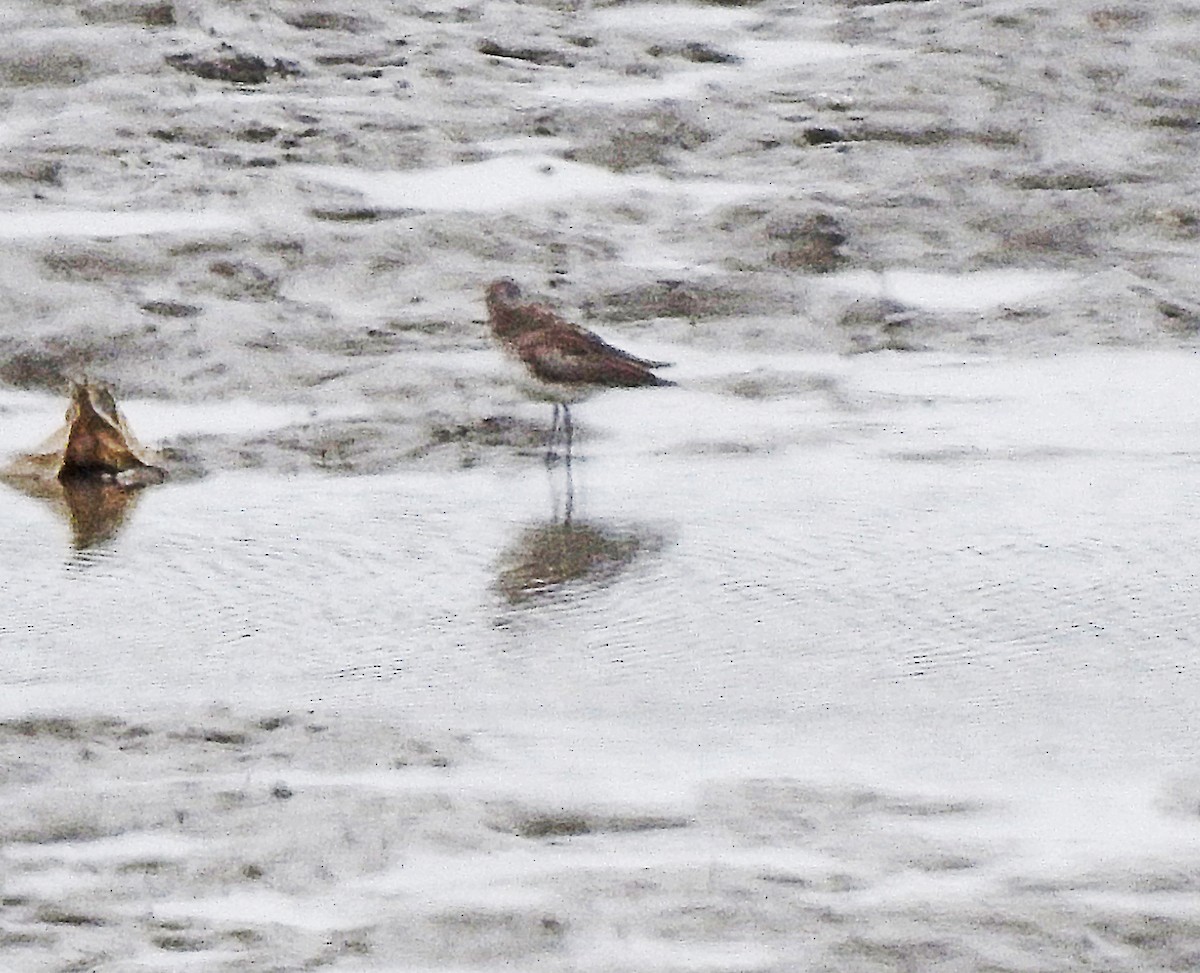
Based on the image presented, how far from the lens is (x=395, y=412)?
292 inches

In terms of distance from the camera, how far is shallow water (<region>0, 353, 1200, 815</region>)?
4.92 m

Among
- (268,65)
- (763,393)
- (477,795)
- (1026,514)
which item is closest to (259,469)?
(763,393)

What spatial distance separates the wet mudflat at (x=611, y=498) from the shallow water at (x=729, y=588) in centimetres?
2

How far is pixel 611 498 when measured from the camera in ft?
21.9

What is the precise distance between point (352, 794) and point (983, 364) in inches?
157

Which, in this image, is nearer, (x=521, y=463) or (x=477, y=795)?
(x=477, y=795)

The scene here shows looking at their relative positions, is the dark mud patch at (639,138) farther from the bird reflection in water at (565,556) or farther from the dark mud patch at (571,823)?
the dark mud patch at (571,823)

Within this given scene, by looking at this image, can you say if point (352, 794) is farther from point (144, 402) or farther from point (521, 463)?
point (144, 402)

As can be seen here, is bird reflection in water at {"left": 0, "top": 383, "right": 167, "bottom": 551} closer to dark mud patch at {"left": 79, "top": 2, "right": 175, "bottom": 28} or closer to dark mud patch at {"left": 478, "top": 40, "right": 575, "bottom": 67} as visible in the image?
dark mud patch at {"left": 79, "top": 2, "right": 175, "bottom": 28}

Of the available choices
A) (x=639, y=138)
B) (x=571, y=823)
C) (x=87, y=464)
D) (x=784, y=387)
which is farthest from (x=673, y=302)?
(x=571, y=823)

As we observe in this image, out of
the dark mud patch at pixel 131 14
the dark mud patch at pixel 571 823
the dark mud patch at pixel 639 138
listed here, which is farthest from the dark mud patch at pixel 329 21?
the dark mud patch at pixel 571 823

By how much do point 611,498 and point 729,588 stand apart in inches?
36.6

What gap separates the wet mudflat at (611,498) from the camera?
4.11m

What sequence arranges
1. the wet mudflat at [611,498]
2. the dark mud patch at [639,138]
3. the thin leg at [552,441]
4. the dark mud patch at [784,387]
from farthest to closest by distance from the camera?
1. the dark mud patch at [639,138]
2. the dark mud patch at [784,387]
3. the thin leg at [552,441]
4. the wet mudflat at [611,498]
